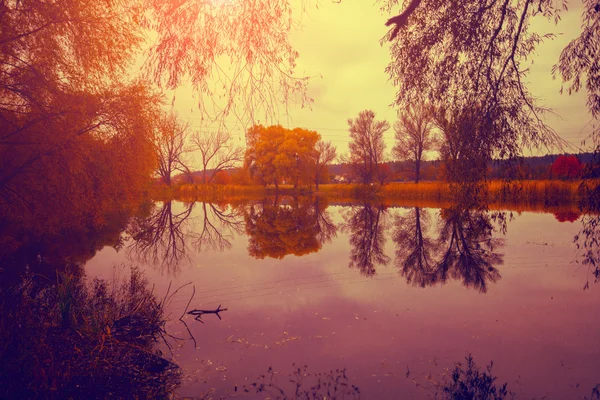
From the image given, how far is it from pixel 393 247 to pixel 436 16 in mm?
9749

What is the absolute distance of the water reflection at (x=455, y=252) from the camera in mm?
7036

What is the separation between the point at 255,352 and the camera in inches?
225

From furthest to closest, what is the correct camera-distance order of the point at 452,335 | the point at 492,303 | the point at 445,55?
the point at 492,303 < the point at 445,55 < the point at 452,335

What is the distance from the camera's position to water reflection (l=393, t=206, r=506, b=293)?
7.04 m

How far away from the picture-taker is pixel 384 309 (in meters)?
7.80

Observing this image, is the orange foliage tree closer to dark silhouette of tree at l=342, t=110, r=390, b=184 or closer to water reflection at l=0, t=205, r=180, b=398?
dark silhouette of tree at l=342, t=110, r=390, b=184

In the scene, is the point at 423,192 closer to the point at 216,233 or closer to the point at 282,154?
the point at 282,154

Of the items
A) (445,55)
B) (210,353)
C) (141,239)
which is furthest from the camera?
(141,239)

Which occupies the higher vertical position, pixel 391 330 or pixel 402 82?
pixel 402 82

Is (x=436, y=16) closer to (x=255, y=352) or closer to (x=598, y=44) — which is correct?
(x=598, y=44)

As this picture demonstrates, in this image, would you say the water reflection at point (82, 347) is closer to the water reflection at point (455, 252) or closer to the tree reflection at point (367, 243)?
the water reflection at point (455, 252)

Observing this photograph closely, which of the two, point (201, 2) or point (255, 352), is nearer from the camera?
point (201, 2)

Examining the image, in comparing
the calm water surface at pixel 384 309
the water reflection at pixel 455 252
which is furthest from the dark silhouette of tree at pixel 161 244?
the water reflection at pixel 455 252

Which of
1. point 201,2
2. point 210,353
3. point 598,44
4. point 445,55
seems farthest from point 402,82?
point 210,353
